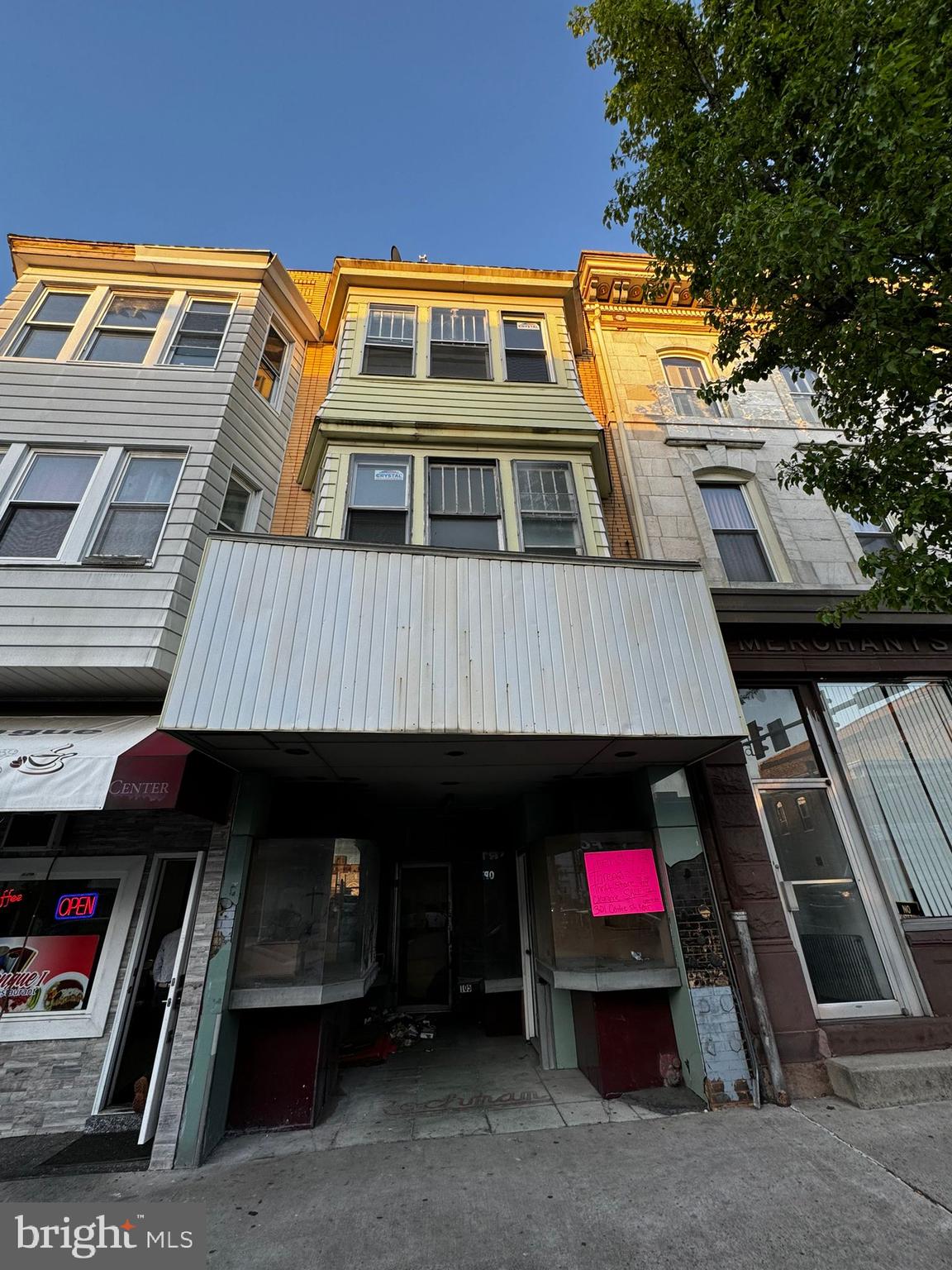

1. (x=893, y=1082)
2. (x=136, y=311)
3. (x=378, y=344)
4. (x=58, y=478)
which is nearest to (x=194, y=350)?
(x=136, y=311)

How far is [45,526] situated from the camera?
6.64m

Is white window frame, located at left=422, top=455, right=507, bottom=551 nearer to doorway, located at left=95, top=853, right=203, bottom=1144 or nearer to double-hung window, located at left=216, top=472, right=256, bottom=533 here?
double-hung window, located at left=216, top=472, right=256, bottom=533

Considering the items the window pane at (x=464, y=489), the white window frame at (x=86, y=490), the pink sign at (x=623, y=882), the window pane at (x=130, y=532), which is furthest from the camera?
the window pane at (x=464, y=489)

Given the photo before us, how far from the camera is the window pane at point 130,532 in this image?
21.5 feet

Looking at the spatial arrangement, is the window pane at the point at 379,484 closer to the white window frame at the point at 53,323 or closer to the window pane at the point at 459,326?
the window pane at the point at 459,326

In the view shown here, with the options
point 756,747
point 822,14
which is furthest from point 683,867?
point 822,14

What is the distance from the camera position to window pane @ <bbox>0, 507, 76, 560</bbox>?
21.1 ft

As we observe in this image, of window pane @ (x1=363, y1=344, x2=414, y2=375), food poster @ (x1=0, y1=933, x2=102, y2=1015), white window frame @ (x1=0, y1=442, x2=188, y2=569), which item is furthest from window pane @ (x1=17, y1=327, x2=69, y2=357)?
food poster @ (x1=0, y1=933, x2=102, y2=1015)

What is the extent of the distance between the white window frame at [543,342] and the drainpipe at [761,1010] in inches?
311

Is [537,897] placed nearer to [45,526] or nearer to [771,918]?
[771,918]

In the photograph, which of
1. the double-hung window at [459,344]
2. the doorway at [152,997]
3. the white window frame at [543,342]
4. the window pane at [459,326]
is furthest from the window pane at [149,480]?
the white window frame at [543,342]

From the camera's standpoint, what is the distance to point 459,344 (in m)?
8.84

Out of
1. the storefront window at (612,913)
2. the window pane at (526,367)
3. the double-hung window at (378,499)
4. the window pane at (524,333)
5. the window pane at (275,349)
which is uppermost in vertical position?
the window pane at (275,349)

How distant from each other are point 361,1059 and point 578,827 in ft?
14.1
